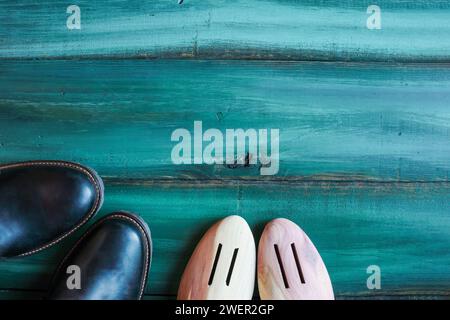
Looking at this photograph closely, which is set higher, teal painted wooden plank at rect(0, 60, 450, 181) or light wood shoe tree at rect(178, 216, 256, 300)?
teal painted wooden plank at rect(0, 60, 450, 181)

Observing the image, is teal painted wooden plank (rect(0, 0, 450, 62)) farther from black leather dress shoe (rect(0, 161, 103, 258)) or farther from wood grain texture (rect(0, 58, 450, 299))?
black leather dress shoe (rect(0, 161, 103, 258))

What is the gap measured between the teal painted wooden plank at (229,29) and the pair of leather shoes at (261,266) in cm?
32

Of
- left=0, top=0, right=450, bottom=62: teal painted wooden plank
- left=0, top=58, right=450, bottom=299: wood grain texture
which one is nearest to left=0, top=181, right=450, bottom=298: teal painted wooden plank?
left=0, top=58, right=450, bottom=299: wood grain texture

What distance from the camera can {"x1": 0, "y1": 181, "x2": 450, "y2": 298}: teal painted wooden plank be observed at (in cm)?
96

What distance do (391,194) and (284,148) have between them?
0.72 ft

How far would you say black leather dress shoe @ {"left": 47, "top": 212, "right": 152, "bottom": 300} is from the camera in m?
0.92

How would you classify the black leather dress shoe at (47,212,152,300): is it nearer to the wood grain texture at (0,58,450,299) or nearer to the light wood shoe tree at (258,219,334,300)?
the wood grain texture at (0,58,450,299)

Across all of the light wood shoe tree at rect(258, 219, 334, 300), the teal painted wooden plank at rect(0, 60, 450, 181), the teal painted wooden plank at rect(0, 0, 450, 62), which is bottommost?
the light wood shoe tree at rect(258, 219, 334, 300)

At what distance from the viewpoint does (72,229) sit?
3.09 ft

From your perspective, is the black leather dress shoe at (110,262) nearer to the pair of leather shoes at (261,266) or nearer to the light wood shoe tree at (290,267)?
the pair of leather shoes at (261,266)

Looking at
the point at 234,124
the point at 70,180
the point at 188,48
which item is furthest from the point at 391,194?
the point at 70,180

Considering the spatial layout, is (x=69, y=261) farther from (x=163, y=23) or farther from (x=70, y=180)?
(x=163, y=23)

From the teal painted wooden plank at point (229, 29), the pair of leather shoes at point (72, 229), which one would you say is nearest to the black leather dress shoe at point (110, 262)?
the pair of leather shoes at point (72, 229)
